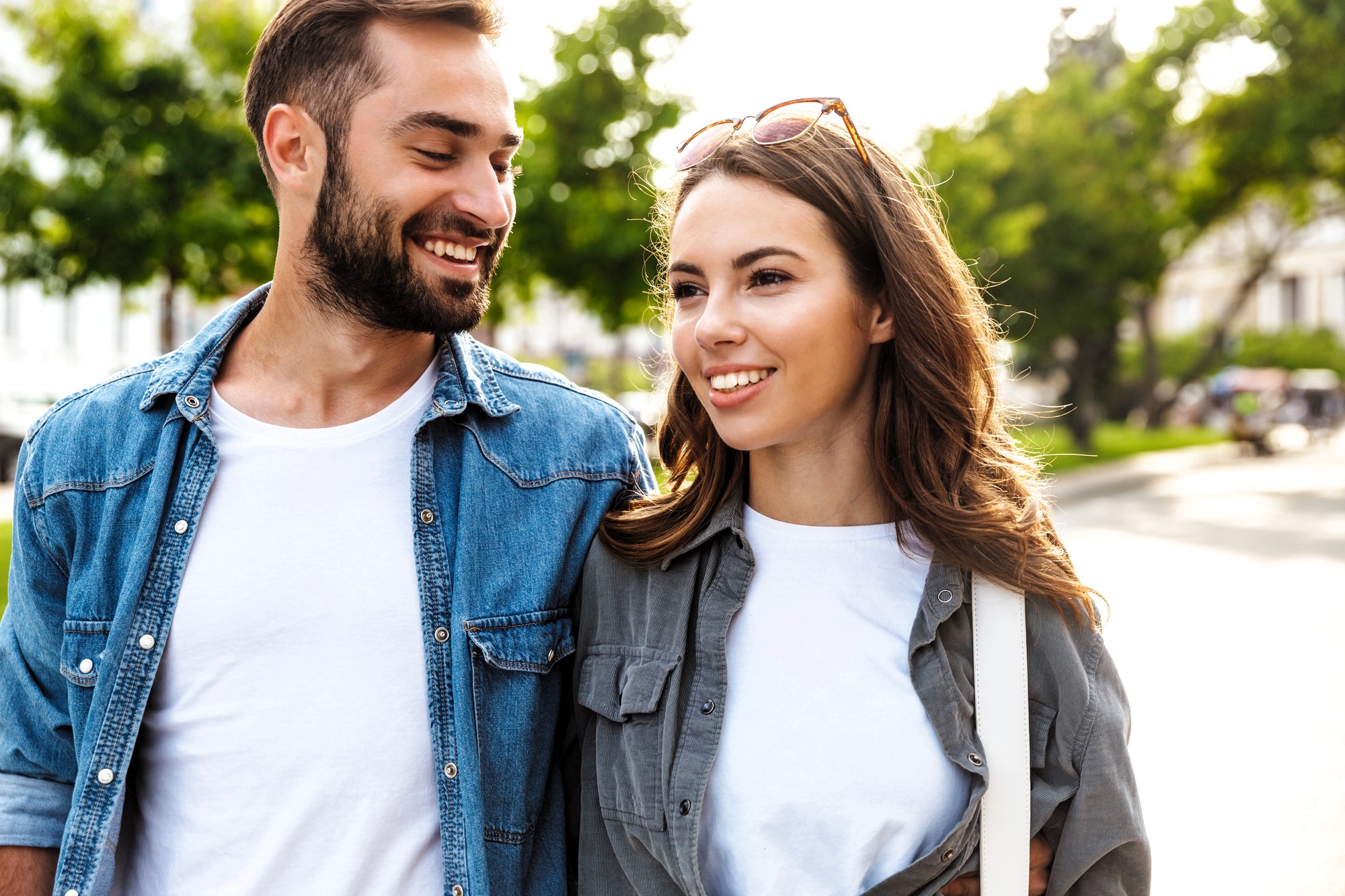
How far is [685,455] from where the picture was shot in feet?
8.72

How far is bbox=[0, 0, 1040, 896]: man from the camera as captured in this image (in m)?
2.23

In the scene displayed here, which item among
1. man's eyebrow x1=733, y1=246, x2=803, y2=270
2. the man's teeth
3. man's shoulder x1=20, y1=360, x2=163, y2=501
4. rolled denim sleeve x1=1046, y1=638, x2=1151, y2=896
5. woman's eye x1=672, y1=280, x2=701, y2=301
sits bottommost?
rolled denim sleeve x1=1046, y1=638, x2=1151, y2=896

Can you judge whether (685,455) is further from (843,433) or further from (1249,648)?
(1249,648)

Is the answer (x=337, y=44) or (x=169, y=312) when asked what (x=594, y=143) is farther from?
(x=337, y=44)

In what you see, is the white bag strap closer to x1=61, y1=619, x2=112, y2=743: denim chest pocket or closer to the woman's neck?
the woman's neck

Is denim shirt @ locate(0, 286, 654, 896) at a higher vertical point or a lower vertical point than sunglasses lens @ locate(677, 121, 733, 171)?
lower

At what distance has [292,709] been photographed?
2.23 metres

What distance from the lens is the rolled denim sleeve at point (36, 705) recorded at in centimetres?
233

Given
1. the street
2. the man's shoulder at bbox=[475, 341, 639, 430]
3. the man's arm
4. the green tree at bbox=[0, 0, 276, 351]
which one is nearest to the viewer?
the man's arm

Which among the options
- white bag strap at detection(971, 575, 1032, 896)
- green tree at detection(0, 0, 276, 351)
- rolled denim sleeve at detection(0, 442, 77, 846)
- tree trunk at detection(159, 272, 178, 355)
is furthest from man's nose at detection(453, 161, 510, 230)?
tree trunk at detection(159, 272, 178, 355)

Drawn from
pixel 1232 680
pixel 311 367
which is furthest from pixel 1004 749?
pixel 1232 680

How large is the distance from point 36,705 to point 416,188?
1264 mm

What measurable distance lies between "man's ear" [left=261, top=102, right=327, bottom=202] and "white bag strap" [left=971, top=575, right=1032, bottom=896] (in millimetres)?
1607

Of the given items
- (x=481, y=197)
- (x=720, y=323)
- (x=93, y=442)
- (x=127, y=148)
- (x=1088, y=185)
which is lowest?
(x=93, y=442)
